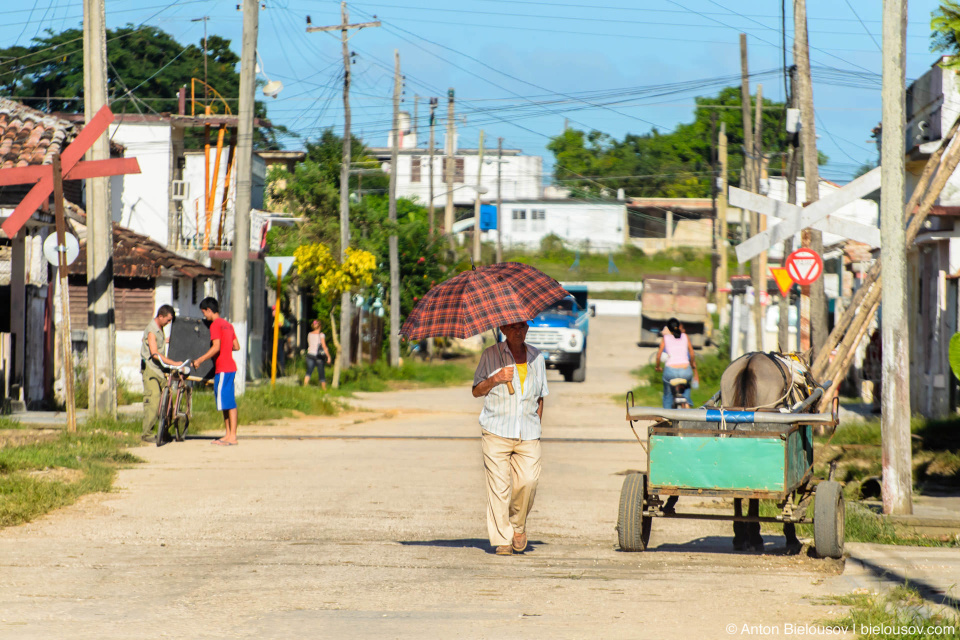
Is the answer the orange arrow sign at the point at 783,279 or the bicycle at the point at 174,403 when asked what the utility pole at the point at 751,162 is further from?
the bicycle at the point at 174,403

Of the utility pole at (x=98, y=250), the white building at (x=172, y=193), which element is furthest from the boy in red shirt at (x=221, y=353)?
the white building at (x=172, y=193)

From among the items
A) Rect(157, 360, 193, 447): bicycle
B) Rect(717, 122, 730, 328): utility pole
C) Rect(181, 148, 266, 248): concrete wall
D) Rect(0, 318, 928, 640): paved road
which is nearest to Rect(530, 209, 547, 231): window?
Rect(717, 122, 730, 328): utility pole

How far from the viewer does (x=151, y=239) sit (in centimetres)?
3084

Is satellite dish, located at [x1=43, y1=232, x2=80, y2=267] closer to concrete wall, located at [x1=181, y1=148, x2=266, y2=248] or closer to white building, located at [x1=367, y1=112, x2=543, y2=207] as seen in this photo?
concrete wall, located at [x1=181, y1=148, x2=266, y2=248]

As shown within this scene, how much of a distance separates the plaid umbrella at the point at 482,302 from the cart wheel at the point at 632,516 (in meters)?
1.50

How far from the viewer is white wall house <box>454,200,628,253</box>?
81.6 meters

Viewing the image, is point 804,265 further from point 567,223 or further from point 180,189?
point 567,223

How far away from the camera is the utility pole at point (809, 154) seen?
20.3 m

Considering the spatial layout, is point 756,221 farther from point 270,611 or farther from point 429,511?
point 270,611

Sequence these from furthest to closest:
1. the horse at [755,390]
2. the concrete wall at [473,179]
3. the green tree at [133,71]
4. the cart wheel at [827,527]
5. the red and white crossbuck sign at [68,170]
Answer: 1. the concrete wall at [473,179]
2. the green tree at [133,71]
3. the red and white crossbuck sign at [68,170]
4. the horse at [755,390]
5. the cart wheel at [827,527]

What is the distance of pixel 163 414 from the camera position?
16422mm

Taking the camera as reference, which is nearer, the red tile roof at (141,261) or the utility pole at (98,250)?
the utility pole at (98,250)

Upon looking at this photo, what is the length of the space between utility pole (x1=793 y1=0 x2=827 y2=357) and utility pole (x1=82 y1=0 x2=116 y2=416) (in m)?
11.4

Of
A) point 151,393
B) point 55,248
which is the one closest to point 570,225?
point 55,248
